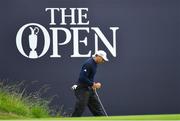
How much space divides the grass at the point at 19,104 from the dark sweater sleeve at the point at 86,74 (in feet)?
4.14

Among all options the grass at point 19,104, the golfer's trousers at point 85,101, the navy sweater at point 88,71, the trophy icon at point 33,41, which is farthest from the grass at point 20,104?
the navy sweater at point 88,71

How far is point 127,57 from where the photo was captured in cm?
2103

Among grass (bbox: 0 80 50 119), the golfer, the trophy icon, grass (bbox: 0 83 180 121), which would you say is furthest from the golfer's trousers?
the trophy icon

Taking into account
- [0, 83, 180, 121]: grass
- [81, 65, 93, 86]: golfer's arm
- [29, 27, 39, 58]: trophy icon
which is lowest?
[0, 83, 180, 121]: grass

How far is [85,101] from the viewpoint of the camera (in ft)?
60.4

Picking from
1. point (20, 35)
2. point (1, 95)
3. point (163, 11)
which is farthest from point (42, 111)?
point (163, 11)

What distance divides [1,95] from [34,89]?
1.51 m

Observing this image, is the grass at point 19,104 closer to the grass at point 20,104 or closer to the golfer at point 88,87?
the grass at point 20,104

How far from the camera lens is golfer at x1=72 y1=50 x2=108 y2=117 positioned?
18.0m

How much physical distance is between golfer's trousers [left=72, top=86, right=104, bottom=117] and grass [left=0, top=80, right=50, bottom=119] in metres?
0.90

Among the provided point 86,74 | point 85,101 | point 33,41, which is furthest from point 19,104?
point 33,41

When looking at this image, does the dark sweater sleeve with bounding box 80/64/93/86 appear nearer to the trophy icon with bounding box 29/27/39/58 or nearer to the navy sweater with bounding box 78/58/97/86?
the navy sweater with bounding box 78/58/97/86

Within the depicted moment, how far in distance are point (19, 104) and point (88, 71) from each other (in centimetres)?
180

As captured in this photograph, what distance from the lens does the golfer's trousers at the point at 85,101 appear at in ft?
60.4
